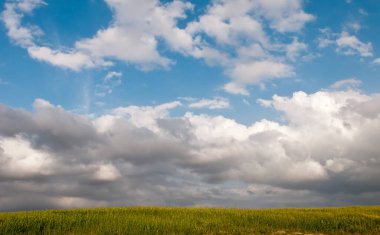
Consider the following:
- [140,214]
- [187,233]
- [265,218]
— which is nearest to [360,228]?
[265,218]

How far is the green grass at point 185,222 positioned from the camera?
3344cm

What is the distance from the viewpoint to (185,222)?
35688 mm

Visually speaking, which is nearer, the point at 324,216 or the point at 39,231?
the point at 39,231

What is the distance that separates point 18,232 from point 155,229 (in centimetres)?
1066

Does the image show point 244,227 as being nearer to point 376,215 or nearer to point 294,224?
point 294,224

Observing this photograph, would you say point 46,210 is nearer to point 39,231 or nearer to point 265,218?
point 39,231

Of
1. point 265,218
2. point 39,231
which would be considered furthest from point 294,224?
point 39,231

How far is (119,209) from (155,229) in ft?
27.5

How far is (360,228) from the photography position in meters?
35.0

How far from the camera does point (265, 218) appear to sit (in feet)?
124

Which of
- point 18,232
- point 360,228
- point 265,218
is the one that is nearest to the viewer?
point 18,232

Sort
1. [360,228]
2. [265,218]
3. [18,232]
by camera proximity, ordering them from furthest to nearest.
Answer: [265,218]
[360,228]
[18,232]

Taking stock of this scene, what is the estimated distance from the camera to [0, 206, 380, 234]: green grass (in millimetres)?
33438

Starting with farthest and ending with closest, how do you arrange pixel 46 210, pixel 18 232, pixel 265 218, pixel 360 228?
pixel 46 210
pixel 265 218
pixel 360 228
pixel 18 232
